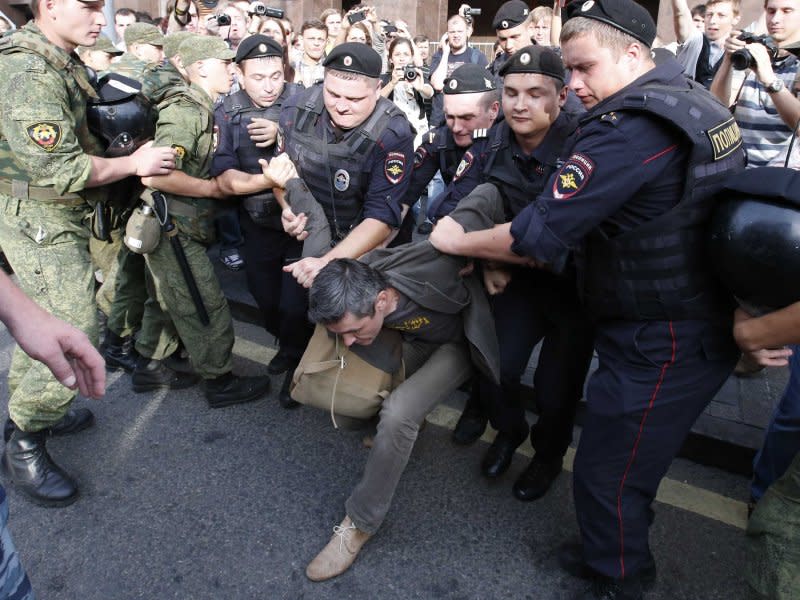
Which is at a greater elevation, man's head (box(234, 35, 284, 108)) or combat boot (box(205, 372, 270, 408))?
man's head (box(234, 35, 284, 108))

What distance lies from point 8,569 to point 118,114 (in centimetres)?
195

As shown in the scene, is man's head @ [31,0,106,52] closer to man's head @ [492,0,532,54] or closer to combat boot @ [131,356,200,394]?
combat boot @ [131,356,200,394]

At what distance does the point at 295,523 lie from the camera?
8.16 feet

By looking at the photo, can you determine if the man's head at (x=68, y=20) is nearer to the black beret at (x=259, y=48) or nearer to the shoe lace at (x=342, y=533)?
the black beret at (x=259, y=48)

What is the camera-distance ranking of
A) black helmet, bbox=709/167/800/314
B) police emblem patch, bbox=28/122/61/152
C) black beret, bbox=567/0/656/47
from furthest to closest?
police emblem patch, bbox=28/122/61/152, black beret, bbox=567/0/656/47, black helmet, bbox=709/167/800/314

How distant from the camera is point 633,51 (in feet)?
6.21

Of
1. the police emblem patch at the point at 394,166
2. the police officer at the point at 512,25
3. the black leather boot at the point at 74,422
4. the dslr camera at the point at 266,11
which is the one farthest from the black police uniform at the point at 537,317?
the dslr camera at the point at 266,11

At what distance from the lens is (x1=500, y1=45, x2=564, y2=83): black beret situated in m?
2.38

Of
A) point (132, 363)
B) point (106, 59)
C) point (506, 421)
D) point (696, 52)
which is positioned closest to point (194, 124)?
point (132, 363)

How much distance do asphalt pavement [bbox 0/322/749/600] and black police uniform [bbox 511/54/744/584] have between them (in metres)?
0.37

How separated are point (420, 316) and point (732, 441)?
155 cm

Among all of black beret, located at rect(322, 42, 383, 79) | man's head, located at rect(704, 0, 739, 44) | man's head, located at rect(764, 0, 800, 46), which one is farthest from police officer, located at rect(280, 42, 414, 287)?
man's head, located at rect(704, 0, 739, 44)

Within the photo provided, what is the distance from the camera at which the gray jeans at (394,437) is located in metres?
2.19

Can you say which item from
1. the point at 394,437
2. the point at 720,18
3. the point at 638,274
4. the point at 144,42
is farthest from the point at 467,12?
the point at 394,437
